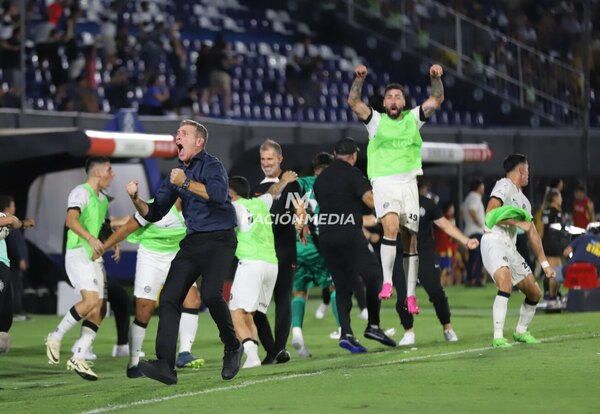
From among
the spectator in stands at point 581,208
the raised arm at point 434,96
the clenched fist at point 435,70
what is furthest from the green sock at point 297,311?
the spectator in stands at point 581,208

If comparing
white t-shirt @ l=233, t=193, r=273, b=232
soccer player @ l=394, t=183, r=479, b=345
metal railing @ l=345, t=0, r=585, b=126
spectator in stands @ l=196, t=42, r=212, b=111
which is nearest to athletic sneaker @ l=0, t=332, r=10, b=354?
white t-shirt @ l=233, t=193, r=273, b=232

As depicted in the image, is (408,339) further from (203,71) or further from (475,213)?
(203,71)

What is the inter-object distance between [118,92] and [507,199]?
1476 centimetres

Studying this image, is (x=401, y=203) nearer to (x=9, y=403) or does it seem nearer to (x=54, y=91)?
(x=9, y=403)

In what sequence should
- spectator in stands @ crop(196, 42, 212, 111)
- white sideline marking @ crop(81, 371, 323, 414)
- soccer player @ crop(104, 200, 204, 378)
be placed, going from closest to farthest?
1. white sideline marking @ crop(81, 371, 323, 414)
2. soccer player @ crop(104, 200, 204, 378)
3. spectator in stands @ crop(196, 42, 212, 111)

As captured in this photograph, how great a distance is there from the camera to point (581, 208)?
2667cm

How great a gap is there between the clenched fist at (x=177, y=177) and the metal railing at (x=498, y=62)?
24322 millimetres

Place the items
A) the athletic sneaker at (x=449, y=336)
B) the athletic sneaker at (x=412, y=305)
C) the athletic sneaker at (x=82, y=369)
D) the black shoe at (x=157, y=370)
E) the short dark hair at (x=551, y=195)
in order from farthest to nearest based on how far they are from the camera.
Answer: the short dark hair at (x=551, y=195) → the athletic sneaker at (x=449, y=336) → the athletic sneaker at (x=412, y=305) → the athletic sneaker at (x=82, y=369) → the black shoe at (x=157, y=370)

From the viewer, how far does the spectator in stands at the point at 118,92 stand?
90.4ft

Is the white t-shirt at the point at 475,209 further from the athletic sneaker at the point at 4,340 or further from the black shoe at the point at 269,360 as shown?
the athletic sneaker at the point at 4,340

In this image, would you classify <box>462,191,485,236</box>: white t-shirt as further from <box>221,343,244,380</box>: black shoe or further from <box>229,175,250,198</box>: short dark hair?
<box>221,343,244,380</box>: black shoe

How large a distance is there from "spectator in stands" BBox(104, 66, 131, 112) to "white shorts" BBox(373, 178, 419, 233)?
45.0 ft

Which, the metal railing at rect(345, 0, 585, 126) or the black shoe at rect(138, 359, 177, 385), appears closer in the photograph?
the black shoe at rect(138, 359, 177, 385)

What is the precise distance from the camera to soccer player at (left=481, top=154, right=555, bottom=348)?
45.2 ft
